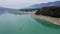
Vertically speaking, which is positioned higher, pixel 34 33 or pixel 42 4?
pixel 42 4

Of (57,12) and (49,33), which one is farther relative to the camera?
(57,12)

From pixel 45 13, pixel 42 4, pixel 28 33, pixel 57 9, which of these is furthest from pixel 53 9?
pixel 28 33

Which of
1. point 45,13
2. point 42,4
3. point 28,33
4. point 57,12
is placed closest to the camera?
point 28,33

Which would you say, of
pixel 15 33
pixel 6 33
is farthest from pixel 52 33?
pixel 6 33

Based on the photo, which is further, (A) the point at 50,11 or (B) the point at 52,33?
(A) the point at 50,11

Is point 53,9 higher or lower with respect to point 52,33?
higher

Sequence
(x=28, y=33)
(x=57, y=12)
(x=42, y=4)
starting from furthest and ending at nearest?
(x=42, y=4) < (x=57, y=12) < (x=28, y=33)

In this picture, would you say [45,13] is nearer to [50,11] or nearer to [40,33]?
[50,11]

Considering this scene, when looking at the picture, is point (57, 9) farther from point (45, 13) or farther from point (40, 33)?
point (40, 33)

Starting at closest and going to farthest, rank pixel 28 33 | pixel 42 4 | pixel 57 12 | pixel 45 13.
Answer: pixel 28 33 < pixel 57 12 < pixel 45 13 < pixel 42 4
